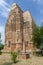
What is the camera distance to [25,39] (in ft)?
172

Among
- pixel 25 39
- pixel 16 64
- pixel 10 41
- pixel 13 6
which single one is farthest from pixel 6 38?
pixel 16 64

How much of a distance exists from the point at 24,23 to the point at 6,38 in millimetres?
7384

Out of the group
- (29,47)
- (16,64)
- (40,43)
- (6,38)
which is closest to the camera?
(16,64)

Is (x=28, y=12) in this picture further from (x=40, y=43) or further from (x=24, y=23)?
(x=40, y=43)

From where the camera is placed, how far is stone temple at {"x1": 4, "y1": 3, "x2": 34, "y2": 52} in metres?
52.0

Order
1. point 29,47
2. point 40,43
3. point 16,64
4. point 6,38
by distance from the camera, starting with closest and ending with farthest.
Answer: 1. point 16,64
2. point 40,43
3. point 29,47
4. point 6,38

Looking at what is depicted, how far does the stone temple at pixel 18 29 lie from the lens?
52.0 m

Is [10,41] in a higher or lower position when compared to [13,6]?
lower

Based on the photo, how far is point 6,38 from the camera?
179ft

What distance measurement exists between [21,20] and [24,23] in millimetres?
1318

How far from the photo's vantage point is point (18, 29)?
52.9 meters

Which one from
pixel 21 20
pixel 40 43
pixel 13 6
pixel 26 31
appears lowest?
pixel 40 43

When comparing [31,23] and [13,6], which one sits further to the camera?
[13,6]

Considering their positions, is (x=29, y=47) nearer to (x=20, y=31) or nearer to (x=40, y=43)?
(x=20, y=31)
